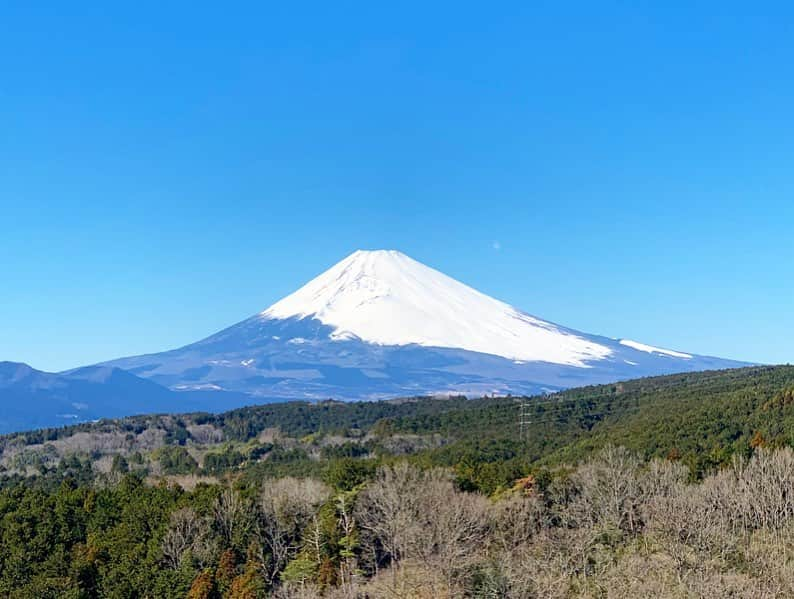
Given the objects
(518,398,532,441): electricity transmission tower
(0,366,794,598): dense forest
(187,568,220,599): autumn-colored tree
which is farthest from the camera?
(518,398,532,441): electricity transmission tower

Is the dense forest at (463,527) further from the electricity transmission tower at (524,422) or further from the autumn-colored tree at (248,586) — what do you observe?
the electricity transmission tower at (524,422)

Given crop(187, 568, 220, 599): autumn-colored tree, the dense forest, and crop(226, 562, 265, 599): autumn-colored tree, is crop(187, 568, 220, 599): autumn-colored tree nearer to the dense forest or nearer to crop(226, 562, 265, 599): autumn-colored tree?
the dense forest

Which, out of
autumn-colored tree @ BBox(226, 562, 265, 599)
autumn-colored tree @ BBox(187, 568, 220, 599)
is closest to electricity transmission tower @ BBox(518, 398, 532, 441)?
autumn-colored tree @ BBox(226, 562, 265, 599)

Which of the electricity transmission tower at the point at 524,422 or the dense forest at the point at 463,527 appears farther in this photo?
the electricity transmission tower at the point at 524,422

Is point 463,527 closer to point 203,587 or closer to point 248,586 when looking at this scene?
point 248,586

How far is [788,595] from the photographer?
77.4ft

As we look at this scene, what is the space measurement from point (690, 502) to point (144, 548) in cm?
2524

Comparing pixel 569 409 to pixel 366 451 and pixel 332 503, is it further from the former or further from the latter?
pixel 332 503

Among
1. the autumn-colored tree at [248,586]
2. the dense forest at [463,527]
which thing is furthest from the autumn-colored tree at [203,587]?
the autumn-colored tree at [248,586]

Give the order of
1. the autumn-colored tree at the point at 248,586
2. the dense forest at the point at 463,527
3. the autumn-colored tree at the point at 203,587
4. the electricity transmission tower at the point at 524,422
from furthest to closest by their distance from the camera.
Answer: the electricity transmission tower at the point at 524,422, the autumn-colored tree at the point at 203,587, the autumn-colored tree at the point at 248,586, the dense forest at the point at 463,527

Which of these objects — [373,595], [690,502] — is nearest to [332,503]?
[373,595]

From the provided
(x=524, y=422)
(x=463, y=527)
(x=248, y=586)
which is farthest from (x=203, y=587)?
(x=524, y=422)

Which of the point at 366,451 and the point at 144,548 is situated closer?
the point at 144,548

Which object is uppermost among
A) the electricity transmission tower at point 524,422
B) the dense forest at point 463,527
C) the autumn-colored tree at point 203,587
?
the electricity transmission tower at point 524,422
